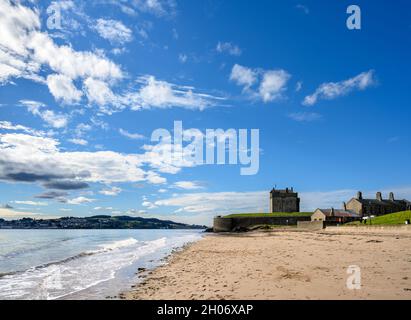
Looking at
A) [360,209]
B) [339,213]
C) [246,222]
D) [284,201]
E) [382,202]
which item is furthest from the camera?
[284,201]

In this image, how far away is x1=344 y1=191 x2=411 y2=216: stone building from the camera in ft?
282

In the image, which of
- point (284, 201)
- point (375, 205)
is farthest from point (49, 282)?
point (284, 201)

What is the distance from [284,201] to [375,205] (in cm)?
2808

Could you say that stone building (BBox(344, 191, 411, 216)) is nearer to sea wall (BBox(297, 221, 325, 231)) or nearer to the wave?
sea wall (BBox(297, 221, 325, 231))

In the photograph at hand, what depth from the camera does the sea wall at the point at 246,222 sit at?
95.2m

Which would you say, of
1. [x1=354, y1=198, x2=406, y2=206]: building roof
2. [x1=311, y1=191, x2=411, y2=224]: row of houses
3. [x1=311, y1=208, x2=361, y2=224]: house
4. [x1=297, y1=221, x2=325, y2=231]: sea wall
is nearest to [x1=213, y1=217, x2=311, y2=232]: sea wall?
[x1=311, y1=191, x2=411, y2=224]: row of houses

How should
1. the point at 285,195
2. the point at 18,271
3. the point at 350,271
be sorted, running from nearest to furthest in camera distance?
the point at 350,271
the point at 18,271
the point at 285,195

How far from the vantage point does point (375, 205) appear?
292 feet

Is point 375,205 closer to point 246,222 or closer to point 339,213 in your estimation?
point 339,213

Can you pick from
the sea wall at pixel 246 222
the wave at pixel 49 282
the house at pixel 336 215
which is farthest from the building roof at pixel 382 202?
the wave at pixel 49 282
